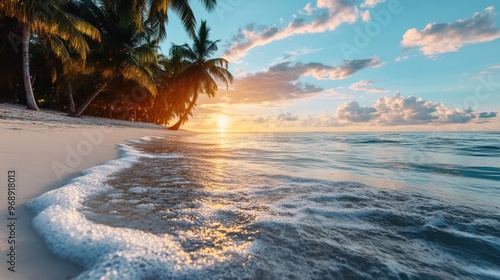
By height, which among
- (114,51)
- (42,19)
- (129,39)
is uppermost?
(129,39)

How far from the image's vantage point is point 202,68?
23156 mm

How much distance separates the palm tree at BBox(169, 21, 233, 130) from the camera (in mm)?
22766

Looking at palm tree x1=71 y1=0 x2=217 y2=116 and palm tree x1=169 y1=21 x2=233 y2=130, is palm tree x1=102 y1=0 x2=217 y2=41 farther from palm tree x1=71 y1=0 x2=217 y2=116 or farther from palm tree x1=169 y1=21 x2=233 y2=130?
palm tree x1=169 y1=21 x2=233 y2=130

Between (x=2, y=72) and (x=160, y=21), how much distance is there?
11.2 m

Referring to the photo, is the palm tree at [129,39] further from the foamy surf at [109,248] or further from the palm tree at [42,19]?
the foamy surf at [109,248]

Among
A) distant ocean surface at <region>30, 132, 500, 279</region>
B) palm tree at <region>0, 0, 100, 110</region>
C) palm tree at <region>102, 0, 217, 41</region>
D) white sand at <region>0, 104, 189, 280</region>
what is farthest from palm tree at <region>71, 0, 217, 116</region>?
distant ocean surface at <region>30, 132, 500, 279</region>

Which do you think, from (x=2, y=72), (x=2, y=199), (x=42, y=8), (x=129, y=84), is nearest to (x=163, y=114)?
(x=129, y=84)

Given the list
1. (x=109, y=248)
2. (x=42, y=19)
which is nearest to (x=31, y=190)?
(x=109, y=248)

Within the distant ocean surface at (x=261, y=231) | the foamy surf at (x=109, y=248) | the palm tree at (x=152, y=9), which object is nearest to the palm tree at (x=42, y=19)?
the palm tree at (x=152, y=9)

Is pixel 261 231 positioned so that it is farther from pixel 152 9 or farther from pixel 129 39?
pixel 129 39

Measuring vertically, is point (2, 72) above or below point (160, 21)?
below

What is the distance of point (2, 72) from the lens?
51.0 feet

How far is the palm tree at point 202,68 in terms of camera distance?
22766mm

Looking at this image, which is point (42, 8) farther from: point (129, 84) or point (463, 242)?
point (463, 242)
